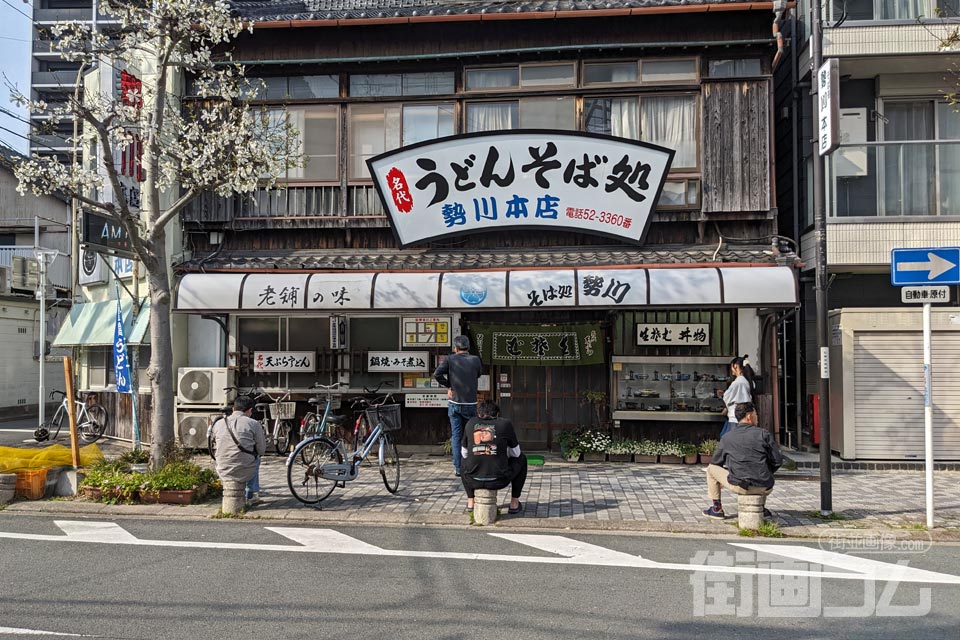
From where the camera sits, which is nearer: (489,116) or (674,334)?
(674,334)

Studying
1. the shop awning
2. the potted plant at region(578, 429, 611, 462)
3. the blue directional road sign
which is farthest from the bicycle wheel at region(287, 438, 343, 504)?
the blue directional road sign

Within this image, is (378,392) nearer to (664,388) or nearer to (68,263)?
(664,388)

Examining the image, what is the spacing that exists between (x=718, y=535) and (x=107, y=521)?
24.0ft

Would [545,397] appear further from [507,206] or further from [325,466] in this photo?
[325,466]

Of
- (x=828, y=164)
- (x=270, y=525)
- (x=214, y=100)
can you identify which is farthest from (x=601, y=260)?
(x=214, y=100)

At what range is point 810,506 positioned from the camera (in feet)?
29.5

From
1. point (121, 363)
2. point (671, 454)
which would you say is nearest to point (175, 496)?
point (121, 363)

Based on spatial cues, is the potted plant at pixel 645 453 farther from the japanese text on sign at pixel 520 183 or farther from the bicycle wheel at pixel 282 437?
the bicycle wheel at pixel 282 437

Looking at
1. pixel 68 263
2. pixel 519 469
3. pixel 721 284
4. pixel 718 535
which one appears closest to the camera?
pixel 718 535

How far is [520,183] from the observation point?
1256 cm

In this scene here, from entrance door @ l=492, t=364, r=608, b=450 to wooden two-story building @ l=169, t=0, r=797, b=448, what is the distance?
1.5 inches

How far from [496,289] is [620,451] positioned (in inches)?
145

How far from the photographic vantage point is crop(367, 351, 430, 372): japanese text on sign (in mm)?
12773

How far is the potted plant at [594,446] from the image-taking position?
12.1 metres
